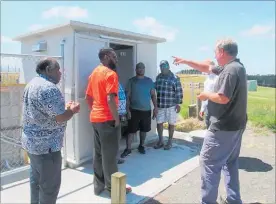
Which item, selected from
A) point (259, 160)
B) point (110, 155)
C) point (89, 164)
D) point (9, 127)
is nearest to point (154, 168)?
point (89, 164)

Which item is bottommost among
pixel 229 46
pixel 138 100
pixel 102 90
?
pixel 138 100

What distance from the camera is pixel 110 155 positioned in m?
3.99

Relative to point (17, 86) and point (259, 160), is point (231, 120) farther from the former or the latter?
point (17, 86)

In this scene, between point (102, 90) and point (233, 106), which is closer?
point (233, 106)

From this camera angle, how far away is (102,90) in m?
3.86

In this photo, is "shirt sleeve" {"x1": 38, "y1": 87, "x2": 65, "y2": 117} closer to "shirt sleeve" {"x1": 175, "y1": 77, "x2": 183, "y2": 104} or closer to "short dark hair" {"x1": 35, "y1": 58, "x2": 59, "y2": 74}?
"short dark hair" {"x1": 35, "y1": 58, "x2": 59, "y2": 74}

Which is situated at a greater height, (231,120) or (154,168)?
(231,120)

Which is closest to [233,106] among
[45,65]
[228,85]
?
[228,85]

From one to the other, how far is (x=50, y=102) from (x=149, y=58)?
4301 millimetres

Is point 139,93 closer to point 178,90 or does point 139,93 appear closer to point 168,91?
point 168,91

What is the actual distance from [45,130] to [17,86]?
386 cm

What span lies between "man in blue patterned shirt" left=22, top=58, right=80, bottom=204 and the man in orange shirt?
79cm

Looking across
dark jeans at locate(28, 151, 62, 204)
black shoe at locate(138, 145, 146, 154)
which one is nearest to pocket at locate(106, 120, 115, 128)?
dark jeans at locate(28, 151, 62, 204)

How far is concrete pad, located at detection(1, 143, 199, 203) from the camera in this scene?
13.6 feet
